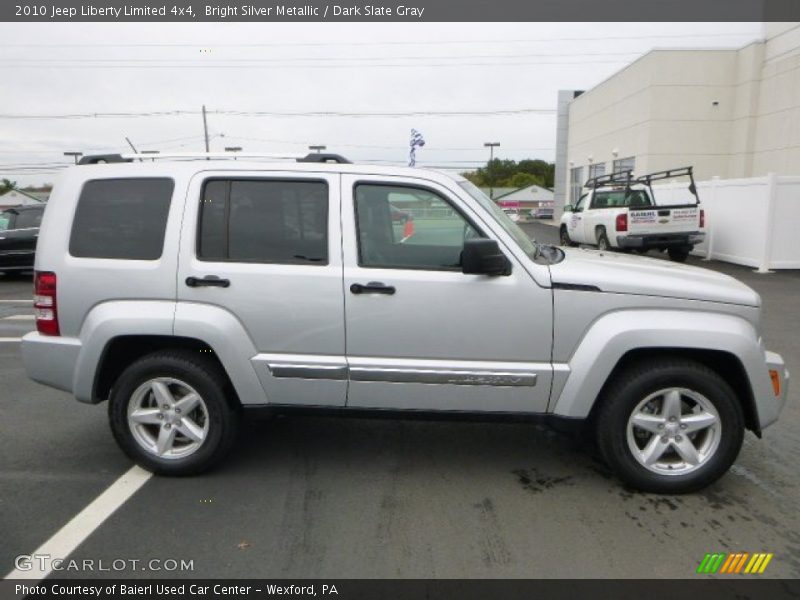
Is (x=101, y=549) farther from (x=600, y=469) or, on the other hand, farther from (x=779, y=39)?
(x=779, y=39)

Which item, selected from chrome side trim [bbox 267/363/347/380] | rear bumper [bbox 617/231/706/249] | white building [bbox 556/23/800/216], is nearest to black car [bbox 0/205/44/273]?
chrome side trim [bbox 267/363/347/380]

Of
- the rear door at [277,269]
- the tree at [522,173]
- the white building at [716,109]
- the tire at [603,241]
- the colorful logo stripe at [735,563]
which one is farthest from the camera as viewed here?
the tree at [522,173]

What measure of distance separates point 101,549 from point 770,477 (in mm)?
3935

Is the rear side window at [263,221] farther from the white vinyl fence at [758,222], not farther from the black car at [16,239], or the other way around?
the white vinyl fence at [758,222]

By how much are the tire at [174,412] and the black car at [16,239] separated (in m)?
11.1

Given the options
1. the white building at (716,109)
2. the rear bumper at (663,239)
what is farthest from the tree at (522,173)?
the rear bumper at (663,239)

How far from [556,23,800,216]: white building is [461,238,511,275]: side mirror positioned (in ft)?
78.8

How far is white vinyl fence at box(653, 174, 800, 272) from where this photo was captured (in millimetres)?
13367

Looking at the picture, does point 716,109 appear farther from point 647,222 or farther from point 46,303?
point 46,303

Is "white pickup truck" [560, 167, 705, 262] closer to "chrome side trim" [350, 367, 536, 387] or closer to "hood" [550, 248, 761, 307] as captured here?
"hood" [550, 248, 761, 307]

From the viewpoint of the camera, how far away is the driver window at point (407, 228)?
3.62 m
